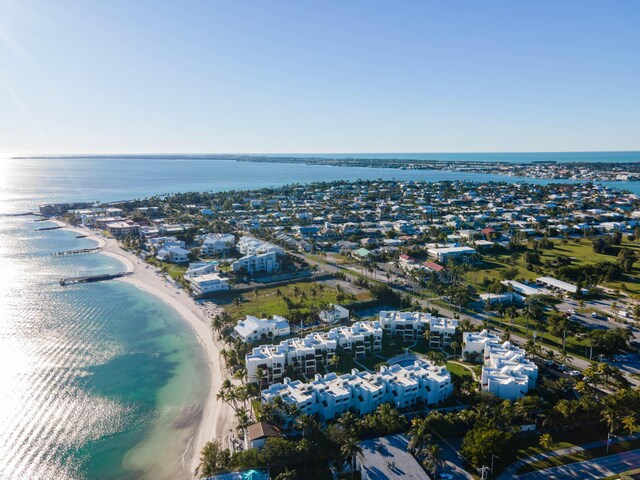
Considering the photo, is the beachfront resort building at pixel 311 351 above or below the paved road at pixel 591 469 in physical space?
above

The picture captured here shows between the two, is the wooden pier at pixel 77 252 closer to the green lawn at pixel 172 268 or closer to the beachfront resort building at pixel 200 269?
the green lawn at pixel 172 268

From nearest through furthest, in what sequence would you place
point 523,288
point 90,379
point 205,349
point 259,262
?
point 90,379 → point 205,349 → point 523,288 → point 259,262

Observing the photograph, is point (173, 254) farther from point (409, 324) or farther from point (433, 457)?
point (433, 457)

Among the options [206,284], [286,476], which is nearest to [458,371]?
[286,476]

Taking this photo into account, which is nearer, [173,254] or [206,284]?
[206,284]

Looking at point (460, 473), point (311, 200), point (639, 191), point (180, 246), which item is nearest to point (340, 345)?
point (460, 473)

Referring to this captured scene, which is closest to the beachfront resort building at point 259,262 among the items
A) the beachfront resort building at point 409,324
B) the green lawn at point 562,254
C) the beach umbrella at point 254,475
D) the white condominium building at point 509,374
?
the beachfront resort building at point 409,324
